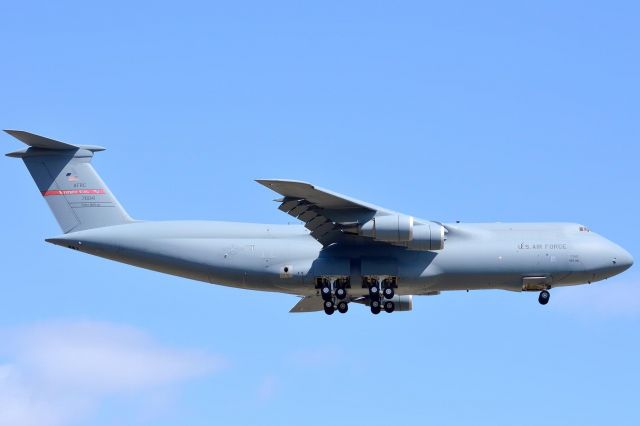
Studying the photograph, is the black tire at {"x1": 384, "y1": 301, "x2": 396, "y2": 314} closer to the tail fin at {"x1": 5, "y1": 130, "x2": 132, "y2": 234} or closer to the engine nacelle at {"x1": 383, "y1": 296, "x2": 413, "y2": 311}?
the engine nacelle at {"x1": 383, "y1": 296, "x2": 413, "y2": 311}

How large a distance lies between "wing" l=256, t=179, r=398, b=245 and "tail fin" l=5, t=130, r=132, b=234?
14.6 feet

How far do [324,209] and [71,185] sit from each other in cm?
646

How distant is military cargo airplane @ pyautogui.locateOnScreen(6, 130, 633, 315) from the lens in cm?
2542

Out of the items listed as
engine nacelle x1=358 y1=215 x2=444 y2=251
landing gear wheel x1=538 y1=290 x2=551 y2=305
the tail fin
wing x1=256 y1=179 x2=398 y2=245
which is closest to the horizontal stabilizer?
the tail fin

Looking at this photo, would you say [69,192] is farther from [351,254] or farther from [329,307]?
[351,254]

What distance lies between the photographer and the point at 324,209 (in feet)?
81.3

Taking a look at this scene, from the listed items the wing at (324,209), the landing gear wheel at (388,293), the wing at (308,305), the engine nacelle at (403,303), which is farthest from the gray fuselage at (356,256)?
the wing at (308,305)

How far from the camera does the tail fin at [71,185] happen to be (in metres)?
26.6

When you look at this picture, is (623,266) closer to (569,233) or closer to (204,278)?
(569,233)

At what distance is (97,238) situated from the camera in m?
26.0

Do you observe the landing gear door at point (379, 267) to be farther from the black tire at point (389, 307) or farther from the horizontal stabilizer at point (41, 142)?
the horizontal stabilizer at point (41, 142)

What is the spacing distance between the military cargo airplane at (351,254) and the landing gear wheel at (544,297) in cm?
2

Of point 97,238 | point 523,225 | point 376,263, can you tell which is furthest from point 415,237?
point 97,238

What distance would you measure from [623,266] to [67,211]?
13.0 meters
